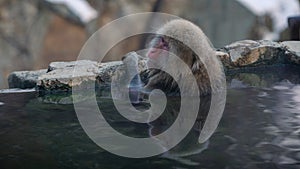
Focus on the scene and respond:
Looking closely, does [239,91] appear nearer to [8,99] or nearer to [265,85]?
[265,85]

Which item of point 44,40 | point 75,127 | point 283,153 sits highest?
point 44,40

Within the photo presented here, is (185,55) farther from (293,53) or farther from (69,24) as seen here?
(69,24)

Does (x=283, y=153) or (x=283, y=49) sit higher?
(x=283, y=49)

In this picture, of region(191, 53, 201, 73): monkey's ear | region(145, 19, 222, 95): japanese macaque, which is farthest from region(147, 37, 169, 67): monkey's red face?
region(191, 53, 201, 73): monkey's ear

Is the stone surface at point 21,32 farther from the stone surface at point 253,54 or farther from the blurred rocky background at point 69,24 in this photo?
the stone surface at point 253,54

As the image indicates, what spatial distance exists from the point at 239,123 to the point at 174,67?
17.9 inches

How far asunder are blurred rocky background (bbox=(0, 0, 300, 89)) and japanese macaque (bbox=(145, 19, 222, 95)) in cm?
580

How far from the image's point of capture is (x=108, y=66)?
250 cm

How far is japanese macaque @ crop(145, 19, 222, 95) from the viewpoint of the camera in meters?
1.93

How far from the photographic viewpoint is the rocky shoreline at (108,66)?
91.3 inches

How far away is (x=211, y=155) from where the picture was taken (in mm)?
1312

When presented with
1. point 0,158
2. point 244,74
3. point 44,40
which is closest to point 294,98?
point 244,74

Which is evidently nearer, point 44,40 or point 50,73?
point 50,73

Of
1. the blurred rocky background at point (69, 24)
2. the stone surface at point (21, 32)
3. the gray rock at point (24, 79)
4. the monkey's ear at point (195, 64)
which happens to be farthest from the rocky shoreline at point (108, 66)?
the stone surface at point (21, 32)
